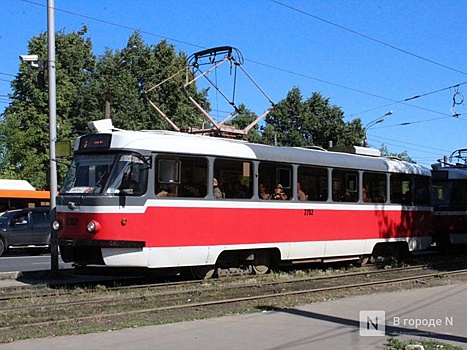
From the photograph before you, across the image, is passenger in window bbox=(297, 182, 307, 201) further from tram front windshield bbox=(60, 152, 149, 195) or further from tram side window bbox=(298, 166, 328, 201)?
tram front windshield bbox=(60, 152, 149, 195)

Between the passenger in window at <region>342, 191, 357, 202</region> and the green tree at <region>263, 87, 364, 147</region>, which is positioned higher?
the green tree at <region>263, 87, 364, 147</region>

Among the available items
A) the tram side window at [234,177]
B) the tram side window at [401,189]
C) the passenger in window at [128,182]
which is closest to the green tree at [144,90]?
the tram side window at [401,189]

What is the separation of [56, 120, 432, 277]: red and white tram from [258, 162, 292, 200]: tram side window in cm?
2

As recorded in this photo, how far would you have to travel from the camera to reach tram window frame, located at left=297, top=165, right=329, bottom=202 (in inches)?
647

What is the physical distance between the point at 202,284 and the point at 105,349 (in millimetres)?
6479

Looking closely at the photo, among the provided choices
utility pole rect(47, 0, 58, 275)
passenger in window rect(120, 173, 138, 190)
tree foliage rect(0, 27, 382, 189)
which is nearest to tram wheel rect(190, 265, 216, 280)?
passenger in window rect(120, 173, 138, 190)

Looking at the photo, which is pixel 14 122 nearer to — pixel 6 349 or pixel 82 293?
pixel 82 293

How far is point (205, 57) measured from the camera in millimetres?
19594

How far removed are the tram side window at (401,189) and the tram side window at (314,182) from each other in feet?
10.6

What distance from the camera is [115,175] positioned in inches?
512

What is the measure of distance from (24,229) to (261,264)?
11717 millimetres

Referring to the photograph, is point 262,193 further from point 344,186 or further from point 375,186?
point 375,186

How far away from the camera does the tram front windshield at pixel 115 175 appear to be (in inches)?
510

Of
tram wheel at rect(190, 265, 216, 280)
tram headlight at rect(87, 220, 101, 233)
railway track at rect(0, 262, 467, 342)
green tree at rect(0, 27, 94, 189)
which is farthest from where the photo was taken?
green tree at rect(0, 27, 94, 189)
